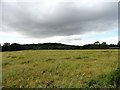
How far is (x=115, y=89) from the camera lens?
29.8 feet

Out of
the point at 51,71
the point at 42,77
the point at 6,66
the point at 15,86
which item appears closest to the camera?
the point at 15,86

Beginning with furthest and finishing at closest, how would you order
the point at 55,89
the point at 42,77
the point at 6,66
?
the point at 6,66, the point at 42,77, the point at 55,89

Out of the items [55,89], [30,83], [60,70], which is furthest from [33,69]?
[55,89]

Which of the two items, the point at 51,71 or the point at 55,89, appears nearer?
the point at 55,89

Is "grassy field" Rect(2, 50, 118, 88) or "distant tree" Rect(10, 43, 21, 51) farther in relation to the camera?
"distant tree" Rect(10, 43, 21, 51)

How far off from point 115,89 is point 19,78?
705cm

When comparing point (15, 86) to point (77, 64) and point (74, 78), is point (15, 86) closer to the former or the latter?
point (74, 78)

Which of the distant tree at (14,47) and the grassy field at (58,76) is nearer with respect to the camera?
the grassy field at (58,76)

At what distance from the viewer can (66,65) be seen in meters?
16.3

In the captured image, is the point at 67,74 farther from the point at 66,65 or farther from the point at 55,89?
the point at 55,89

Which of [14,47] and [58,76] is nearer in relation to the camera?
[58,76]

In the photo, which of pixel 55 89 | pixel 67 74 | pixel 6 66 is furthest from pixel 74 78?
pixel 6 66

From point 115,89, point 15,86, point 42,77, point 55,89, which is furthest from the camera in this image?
point 42,77

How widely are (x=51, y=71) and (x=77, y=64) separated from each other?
2366 mm
